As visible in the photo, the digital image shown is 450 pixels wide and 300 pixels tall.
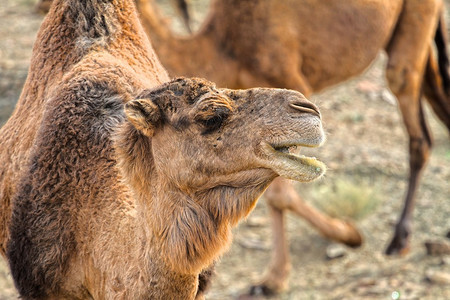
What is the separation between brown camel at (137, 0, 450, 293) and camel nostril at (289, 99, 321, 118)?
323 cm

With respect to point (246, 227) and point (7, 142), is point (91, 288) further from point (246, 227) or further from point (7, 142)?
point (246, 227)

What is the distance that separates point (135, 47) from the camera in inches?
159

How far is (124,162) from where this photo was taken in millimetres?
3076

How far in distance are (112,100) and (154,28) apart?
2543 millimetres

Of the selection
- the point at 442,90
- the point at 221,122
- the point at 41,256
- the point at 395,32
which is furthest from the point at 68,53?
the point at 442,90

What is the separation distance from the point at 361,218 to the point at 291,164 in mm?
4337

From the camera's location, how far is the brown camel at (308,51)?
607cm

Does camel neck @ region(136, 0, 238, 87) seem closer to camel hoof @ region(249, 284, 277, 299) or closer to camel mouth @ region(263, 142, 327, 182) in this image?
camel hoof @ region(249, 284, 277, 299)

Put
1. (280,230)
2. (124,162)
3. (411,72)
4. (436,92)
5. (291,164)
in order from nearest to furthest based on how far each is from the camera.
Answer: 1. (291,164)
2. (124,162)
3. (280,230)
4. (411,72)
5. (436,92)

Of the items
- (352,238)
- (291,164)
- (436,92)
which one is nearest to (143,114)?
(291,164)

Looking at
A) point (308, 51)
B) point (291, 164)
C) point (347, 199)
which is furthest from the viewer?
point (347, 199)

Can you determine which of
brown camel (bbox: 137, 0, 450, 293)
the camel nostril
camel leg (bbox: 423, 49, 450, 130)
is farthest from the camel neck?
the camel nostril

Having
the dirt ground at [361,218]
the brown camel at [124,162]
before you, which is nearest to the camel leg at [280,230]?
the dirt ground at [361,218]

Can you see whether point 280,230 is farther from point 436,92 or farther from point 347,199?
point 436,92
